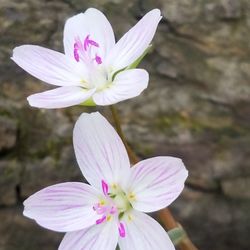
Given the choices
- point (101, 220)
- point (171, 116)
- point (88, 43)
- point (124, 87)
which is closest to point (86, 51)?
point (88, 43)

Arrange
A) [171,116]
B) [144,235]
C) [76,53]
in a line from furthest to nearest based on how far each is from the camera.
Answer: [171,116]
[76,53]
[144,235]

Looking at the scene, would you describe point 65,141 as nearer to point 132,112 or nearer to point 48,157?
point 48,157

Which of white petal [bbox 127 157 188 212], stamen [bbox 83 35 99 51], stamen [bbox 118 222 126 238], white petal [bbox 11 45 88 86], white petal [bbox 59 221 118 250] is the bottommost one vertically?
white petal [bbox 59 221 118 250]

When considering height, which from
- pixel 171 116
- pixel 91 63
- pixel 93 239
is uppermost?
pixel 91 63

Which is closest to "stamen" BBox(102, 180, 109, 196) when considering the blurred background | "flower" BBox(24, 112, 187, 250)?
"flower" BBox(24, 112, 187, 250)

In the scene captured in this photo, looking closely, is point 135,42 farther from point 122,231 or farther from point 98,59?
point 122,231

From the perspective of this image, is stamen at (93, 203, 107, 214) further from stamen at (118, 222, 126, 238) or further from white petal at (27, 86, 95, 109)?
white petal at (27, 86, 95, 109)

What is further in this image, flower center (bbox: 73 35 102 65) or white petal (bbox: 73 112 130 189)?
flower center (bbox: 73 35 102 65)
